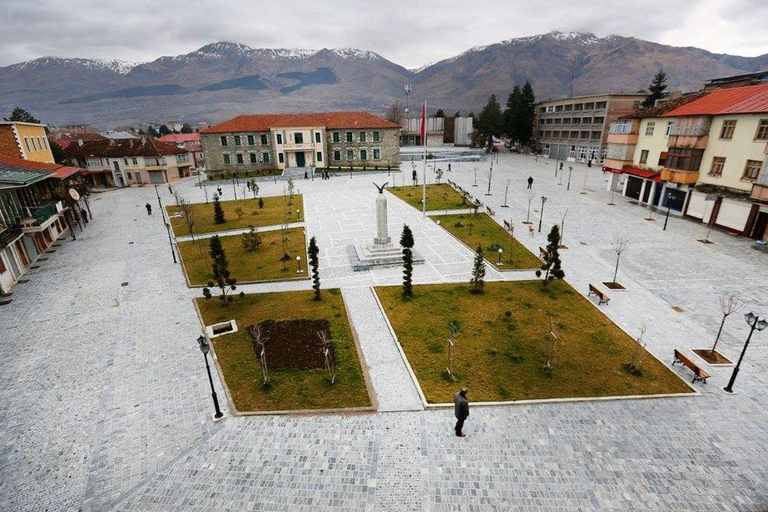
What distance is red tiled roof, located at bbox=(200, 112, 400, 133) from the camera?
6088cm

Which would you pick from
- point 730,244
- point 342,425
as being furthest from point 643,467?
point 730,244

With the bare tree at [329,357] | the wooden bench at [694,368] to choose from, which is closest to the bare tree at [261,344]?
the bare tree at [329,357]

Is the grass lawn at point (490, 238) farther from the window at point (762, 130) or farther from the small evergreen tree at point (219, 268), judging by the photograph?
the window at point (762, 130)

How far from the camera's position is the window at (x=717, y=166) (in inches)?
1176

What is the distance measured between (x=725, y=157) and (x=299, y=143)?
52.5 meters

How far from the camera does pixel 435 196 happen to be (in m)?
41.5

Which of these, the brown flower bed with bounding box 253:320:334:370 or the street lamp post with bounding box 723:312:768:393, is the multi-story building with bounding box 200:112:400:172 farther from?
the street lamp post with bounding box 723:312:768:393

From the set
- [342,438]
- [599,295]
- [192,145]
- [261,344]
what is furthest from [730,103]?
[192,145]

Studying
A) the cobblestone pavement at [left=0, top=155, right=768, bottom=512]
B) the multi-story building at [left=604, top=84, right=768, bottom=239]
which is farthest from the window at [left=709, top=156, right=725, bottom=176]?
the cobblestone pavement at [left=0, top=155, right=768, bottom=512]

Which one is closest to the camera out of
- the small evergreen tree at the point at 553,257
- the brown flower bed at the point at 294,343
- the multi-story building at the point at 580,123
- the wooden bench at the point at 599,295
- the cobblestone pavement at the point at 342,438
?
the cobblestone pavement at the point at 342,438

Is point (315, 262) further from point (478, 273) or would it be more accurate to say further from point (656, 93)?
point (656, 93)

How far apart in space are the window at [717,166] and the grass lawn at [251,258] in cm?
3279

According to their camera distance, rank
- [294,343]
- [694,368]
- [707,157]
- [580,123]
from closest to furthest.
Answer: [694,368] → [294,343] → [707,157] → [580,123]

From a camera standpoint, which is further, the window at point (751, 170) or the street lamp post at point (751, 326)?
the window at point (751, 170)
